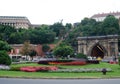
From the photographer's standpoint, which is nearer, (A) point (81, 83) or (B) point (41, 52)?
(A) point (81, 83)

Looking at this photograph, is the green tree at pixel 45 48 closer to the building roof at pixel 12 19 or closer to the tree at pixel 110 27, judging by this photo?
the tree at pixel 110 27

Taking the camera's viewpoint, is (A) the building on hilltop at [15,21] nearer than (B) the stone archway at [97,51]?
No

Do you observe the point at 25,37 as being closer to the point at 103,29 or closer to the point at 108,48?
the point at 103,29

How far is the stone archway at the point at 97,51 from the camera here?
79.4 metres

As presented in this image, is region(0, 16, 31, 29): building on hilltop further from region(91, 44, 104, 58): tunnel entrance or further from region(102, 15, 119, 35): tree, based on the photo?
region(91, 44, 104, 58): tunnel entrance

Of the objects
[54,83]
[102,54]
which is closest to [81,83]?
[54,83]

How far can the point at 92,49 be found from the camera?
263 feet

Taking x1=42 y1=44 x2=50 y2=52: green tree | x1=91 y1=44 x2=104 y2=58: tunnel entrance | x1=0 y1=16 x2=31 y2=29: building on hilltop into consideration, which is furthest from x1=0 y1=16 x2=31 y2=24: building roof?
x1=91 y1=44 x2=104 y2=58: tunnel entrance

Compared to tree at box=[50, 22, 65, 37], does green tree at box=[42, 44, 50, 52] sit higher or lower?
lower

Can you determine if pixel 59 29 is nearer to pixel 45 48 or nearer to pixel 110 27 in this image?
pixel 110 27

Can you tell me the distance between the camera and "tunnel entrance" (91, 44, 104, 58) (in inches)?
3162

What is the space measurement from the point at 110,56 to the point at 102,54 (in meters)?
7.87

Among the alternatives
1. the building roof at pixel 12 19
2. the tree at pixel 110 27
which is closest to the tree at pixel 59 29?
the building roof at pixel 12 19

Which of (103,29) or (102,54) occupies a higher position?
(103,29)
